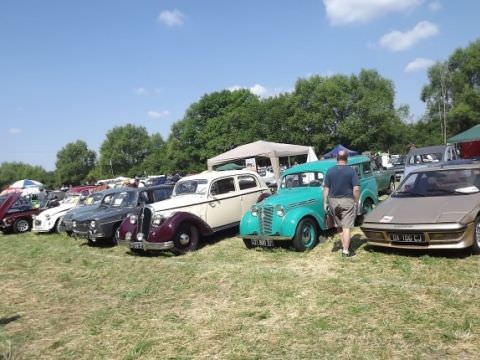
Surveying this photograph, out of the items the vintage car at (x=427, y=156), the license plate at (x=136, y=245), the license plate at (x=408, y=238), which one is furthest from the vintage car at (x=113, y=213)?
the vintage car at (x=427, y=156)

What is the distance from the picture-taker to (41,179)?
3898 inches

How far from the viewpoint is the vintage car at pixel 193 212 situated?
29.6 ft

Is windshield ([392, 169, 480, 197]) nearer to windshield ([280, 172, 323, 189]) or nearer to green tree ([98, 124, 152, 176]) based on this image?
windshield ([280, 172, 323, 189])

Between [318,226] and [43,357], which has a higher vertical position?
[318,226]

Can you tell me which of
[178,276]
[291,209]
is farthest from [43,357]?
[291,209]

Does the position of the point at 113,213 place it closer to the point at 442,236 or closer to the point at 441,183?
the point at 441,183

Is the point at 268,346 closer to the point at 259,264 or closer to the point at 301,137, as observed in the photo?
the point at 259,264

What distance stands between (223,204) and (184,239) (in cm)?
150

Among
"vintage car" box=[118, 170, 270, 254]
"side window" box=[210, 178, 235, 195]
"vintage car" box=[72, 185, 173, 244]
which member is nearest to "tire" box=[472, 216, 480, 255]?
"vintage car" box=[118, 170, 270, 254]

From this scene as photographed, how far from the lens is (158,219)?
30.0 feet

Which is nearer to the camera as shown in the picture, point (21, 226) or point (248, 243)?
point (248, 243)

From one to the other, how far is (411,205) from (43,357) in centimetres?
597

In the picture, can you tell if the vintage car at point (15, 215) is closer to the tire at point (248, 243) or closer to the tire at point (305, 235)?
the tire at point (248, 243)

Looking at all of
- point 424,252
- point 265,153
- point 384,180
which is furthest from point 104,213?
point 384,180
